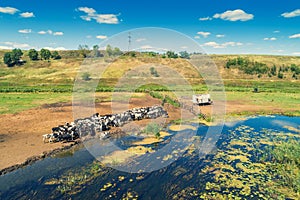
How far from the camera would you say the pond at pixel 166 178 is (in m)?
11.3

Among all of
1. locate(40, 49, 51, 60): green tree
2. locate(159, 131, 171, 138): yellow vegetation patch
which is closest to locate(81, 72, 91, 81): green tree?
locate(40, 49, 51, 60): green tree

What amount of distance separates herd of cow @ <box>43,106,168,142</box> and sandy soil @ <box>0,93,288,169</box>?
81 centimetres

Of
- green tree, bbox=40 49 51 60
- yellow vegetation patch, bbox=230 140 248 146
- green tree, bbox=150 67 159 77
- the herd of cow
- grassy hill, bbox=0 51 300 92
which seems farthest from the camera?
green tree, bbox=40 49 51 60

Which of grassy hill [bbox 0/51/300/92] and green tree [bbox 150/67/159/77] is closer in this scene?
grassy hill [bbox 0/51/300/92]

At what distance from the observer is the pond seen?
11.3 m

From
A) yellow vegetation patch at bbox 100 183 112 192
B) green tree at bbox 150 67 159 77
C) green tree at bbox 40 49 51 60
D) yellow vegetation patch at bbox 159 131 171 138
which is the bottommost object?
yellow vegetation patch at bbox 100 183 112 192

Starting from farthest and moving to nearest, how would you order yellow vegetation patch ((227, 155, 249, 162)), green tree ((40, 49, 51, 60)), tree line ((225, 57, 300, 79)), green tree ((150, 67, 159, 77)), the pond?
green tree ((40, 49, 51, 60)), tree line ((225, 57, 300, 79)), green tree ((150, 67, 159, 77)), yellow vegetation patch ((227, 155, 249, 162)), the pond

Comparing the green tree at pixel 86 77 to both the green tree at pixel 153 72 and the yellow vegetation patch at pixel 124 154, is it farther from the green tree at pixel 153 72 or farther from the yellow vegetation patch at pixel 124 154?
the yellow vegetation patch at pixel 124 154

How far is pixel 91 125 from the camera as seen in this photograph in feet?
64.8

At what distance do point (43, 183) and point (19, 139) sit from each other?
7884 mm

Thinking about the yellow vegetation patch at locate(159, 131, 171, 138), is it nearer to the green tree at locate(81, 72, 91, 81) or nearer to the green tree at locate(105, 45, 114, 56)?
the green tree at locate(81, 72, 91, 81)

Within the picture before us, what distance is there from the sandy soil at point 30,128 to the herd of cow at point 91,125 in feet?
2.66

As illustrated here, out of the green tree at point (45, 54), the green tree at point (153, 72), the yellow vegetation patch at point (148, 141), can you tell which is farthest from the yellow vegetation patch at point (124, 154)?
the green tree at point (45, 54)

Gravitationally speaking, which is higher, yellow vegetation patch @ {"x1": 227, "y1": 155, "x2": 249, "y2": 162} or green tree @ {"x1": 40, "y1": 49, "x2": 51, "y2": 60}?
green tree @ {"x1": 40, "y1": 49, "x2": 51, "y2": 60}
